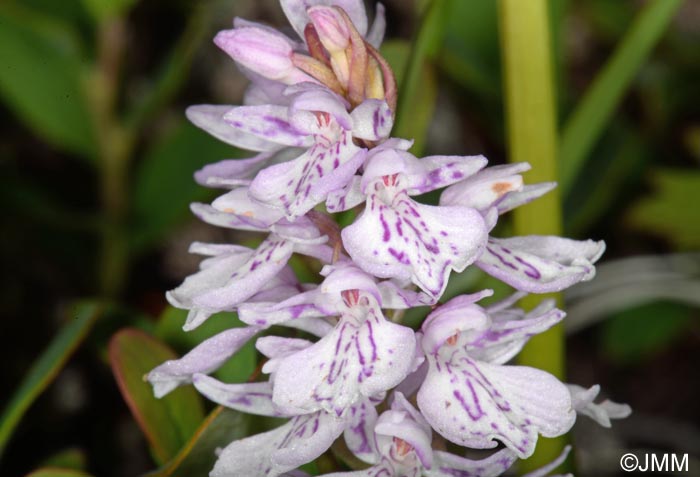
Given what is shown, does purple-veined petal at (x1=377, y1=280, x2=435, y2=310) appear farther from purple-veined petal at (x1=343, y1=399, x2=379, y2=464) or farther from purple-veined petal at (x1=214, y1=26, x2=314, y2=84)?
purple-veined petal at (x1=214, y1=26, x2=314, y2=84)

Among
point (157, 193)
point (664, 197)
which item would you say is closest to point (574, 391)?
point (664, 197)

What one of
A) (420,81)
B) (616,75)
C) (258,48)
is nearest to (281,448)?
(258,48)

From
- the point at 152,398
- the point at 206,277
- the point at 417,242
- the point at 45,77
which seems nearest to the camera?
the point at 417,242

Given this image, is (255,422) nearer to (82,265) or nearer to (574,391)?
(574,391)

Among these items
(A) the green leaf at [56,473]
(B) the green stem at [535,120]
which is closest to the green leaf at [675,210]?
(B) the green stem at [535,120]

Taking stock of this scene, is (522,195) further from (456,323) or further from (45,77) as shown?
(45,77)

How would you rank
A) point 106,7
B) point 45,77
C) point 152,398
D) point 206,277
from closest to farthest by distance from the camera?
point 206,277 < point 152,398 < point 106,7 < point 45,77
